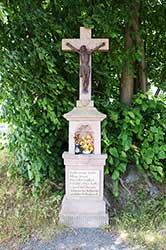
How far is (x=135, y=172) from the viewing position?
3576 millimetres

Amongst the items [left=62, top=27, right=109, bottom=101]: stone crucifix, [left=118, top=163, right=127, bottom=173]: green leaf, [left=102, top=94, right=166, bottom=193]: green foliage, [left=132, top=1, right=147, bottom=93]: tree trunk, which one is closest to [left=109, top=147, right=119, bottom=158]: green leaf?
[left=102, top=94, right=166, bottom=193]: green foliage

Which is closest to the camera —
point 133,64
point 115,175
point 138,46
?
point 115,175

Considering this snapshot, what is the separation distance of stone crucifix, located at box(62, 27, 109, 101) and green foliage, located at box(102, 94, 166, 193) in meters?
0.48

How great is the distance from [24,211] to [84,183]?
677mm

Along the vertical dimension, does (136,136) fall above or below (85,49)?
below

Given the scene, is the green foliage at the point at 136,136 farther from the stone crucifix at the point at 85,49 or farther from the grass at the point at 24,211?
the grass at the point at 24,211

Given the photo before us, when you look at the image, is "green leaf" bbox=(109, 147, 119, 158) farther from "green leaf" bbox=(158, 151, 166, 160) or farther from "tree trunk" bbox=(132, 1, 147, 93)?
"tree trunk" bbox=(132, 1, 147, 93)

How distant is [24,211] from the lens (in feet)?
10.2

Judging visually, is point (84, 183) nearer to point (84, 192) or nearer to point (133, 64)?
point (84, 192)

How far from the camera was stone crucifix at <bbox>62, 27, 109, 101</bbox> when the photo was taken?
117 inches

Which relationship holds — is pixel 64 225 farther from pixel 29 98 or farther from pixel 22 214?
pixel 29 98

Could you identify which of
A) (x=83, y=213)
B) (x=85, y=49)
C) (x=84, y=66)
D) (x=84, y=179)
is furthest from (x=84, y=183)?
(x=85, y=49)

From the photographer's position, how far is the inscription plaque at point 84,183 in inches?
116

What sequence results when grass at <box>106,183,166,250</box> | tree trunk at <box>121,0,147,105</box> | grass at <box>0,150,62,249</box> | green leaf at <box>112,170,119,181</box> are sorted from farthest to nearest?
tree trunk at <box>121,0,147,105</box>
green leaf at <box>112,170,119,181</box>
grass at <box>0,150,62,249</box>
grass at <box>106,183,166,250</box>
